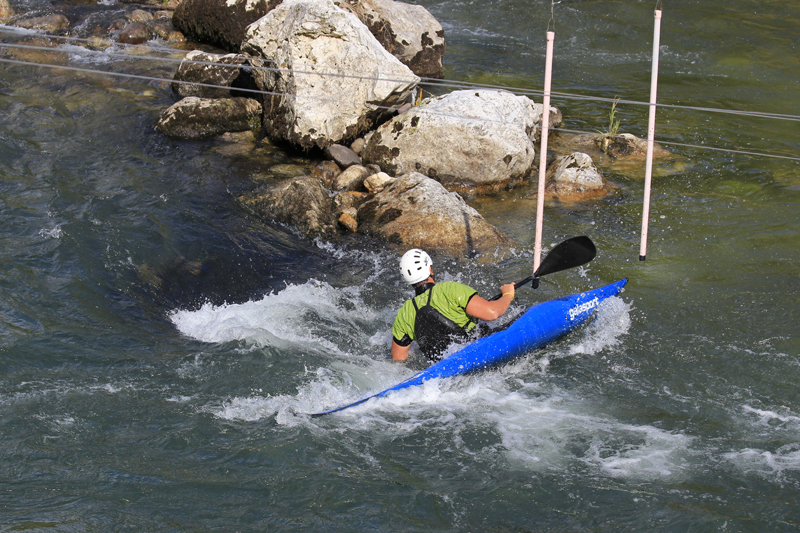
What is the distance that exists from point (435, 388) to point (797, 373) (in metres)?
2.67

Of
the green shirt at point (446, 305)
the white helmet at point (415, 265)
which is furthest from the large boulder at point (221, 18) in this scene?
the green shirt at point (446, 305)

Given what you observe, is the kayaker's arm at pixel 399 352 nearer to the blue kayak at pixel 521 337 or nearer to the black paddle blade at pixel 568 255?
the blue kayak at pixel 521 337

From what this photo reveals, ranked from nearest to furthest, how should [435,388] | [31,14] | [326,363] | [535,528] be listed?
[535,528], [435,388], [326,363], [31,14]

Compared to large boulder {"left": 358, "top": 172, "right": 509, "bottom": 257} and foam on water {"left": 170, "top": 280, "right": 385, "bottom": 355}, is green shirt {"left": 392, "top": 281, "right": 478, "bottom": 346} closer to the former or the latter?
foam on water {"left": 170, "top": 280, "right": 385, "bottom": 355}

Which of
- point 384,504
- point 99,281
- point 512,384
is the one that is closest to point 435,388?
point 512,384

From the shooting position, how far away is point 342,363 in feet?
17.1

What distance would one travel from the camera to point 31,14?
1334cm

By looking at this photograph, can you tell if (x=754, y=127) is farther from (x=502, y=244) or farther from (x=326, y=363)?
(x=326, y=363)

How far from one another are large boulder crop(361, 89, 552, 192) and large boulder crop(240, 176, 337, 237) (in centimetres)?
127

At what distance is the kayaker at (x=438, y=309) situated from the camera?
4.80 metres

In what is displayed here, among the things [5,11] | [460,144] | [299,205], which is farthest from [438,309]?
[5,11]

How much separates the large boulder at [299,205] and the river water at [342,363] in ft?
0.61

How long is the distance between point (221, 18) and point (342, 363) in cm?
908

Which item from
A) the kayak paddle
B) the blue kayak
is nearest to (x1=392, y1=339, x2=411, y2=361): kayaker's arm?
the blue kayak
